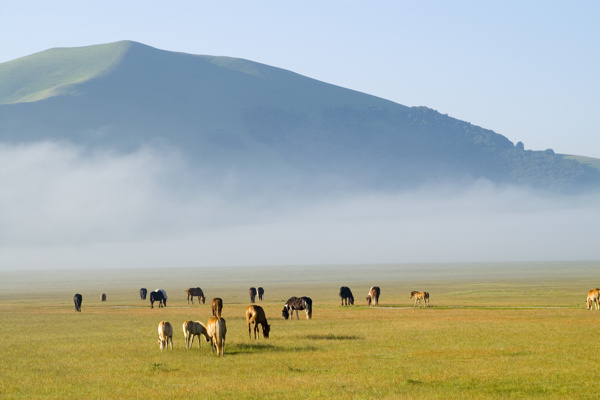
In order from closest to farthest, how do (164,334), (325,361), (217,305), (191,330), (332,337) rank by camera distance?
(325,361), (164,334), (191,330), (332,337), (217,305)

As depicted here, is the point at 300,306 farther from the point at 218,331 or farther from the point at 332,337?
the point at 218,331

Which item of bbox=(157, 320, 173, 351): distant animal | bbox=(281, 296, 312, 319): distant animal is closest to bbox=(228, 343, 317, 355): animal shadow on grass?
bbox=(157, 320, 173, 351): distant animal

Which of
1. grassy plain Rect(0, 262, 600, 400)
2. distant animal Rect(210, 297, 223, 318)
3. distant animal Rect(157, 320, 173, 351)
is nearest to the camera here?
grassy plain Rect(0, 262, 600, 400)

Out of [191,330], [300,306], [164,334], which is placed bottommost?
[164,334]

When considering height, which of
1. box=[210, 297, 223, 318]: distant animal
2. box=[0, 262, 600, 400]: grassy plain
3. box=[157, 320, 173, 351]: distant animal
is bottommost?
box=[0, 262, 600, 400]: grassy plain

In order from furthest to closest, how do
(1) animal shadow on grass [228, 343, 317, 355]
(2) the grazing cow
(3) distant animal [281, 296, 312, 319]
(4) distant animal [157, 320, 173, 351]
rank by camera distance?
(3) distant animal [281, 296, 312, 319], (4) distant animal [157, 320, 173, 351], (1) animal shadow on grass [228, 343, 317, 355], (2) the grazing cow

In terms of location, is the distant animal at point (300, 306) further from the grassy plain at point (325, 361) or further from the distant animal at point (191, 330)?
the distant animal at point (191, 330)

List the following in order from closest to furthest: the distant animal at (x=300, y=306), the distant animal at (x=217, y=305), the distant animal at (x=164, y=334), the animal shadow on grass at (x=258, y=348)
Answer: the animal shadow on grass at (x=258, y=348)
the distant animal at (x=164, y=334)
the distant animal at (x=217, y=305)
the distant animal at (x=300, y=306)

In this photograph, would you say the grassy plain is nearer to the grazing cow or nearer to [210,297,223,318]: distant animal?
the grazing cow

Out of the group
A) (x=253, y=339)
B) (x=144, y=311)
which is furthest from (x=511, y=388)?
(x=144, y=311)

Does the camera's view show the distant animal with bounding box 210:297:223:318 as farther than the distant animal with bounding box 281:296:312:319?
No

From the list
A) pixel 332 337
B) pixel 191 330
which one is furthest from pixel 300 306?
pixel 191 330

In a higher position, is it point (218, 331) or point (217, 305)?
point (217, 305)

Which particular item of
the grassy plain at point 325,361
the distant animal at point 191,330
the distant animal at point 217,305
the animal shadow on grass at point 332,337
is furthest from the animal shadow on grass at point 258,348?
the distant animal at point 217,305
